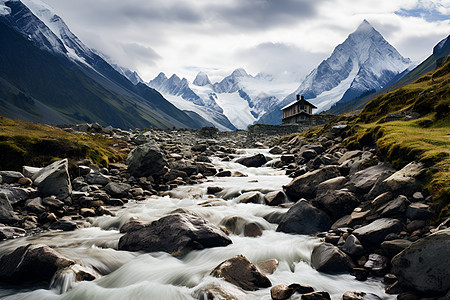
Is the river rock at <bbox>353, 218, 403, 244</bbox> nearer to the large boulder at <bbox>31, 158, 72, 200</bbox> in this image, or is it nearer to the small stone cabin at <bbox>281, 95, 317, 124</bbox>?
the large boulder at <bbox>31, 158, 72, 200</bbox>

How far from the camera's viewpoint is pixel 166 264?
8.73 metres

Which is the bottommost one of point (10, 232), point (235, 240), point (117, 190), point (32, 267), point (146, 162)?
point (10, 232)

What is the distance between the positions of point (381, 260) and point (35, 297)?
947 centimetres

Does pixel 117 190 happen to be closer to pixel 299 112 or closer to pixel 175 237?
pixel 175 237

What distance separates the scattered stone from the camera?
8062 millimetres

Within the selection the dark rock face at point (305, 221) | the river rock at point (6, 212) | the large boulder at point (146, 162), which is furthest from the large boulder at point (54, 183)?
the dark rock face at point (305, 221)

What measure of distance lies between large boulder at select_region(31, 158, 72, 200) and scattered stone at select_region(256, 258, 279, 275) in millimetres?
10666

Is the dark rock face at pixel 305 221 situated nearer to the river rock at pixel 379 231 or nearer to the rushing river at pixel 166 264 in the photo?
the rushing river at pixel 166 264

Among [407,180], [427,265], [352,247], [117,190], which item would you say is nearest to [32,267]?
[117,190]

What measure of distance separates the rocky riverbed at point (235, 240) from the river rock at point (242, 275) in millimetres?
29

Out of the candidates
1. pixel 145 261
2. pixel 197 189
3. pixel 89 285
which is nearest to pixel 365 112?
pixel 197 189

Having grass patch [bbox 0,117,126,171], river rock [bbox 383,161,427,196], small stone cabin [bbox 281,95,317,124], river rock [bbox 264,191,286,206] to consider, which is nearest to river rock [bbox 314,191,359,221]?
river rock [bbox 383,161,427,196]

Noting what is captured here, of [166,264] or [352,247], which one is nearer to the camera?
[352,247]

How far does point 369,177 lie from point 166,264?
8.97 m
